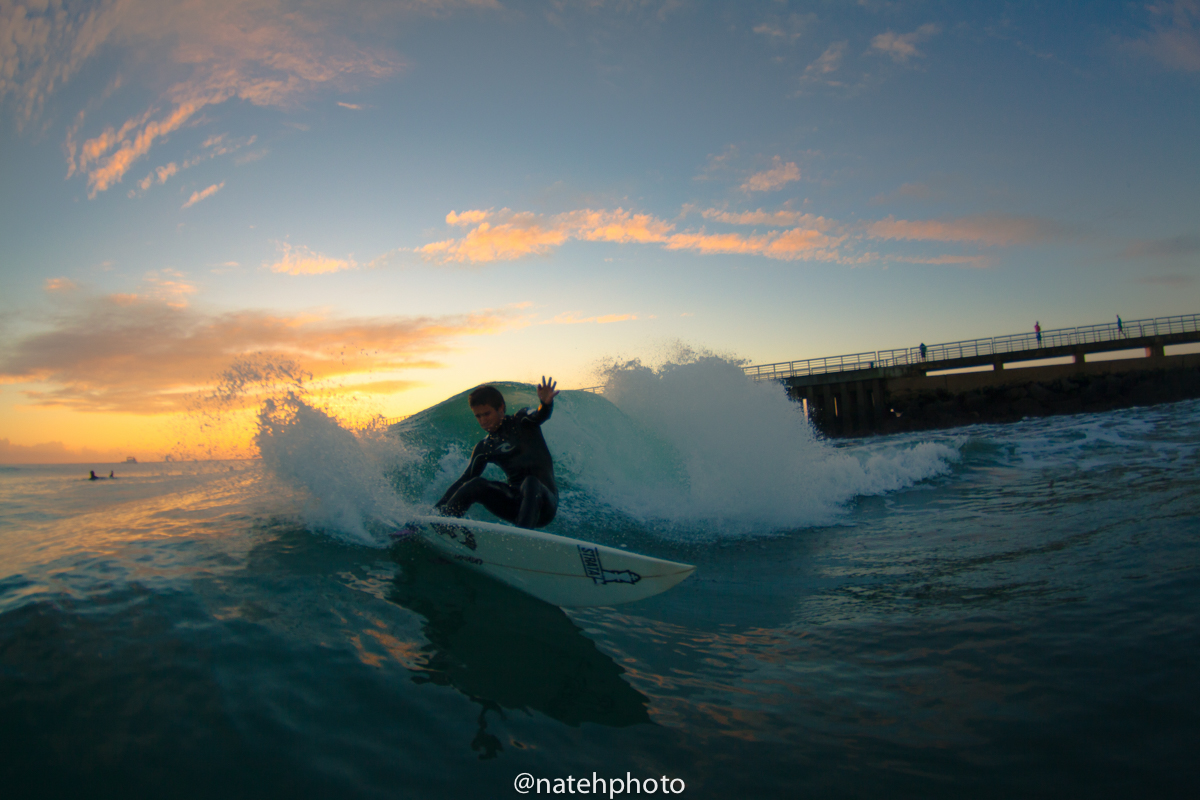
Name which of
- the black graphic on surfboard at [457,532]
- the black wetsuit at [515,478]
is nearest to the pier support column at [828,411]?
the black wetsuit at [515,478]

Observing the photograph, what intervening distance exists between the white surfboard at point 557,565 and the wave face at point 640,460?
125 cm

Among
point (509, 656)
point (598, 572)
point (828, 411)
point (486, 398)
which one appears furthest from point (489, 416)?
point (828, 411)

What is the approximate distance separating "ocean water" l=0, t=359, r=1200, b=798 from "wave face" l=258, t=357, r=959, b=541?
8 centimetres

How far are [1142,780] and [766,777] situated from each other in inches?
47.9

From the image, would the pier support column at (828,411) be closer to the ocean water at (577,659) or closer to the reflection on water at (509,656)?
the ocean water at (577,659)

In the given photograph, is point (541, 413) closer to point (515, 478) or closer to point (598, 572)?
point (515, 478)

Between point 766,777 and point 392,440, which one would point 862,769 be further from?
point 392,440

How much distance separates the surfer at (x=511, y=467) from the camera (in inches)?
193

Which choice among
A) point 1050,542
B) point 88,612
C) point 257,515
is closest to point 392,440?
point 257,515

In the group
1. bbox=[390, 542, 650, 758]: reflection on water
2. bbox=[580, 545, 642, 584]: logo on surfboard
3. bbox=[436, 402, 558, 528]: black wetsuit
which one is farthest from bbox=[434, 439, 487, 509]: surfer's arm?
bbox=[580, 545, 642, 584]: logo on surfboard

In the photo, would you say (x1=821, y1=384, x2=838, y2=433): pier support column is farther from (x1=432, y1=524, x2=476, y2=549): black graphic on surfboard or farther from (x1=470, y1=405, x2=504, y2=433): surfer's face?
(x1=432, y1=524, x2=476, y2=549): black graphic on surfboard

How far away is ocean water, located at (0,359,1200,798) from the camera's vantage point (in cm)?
208

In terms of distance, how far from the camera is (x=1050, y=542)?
507 cm

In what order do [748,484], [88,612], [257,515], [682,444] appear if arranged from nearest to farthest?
1. [88,612]
2. [257,515]
3. [748,484]
4. [682,444]
